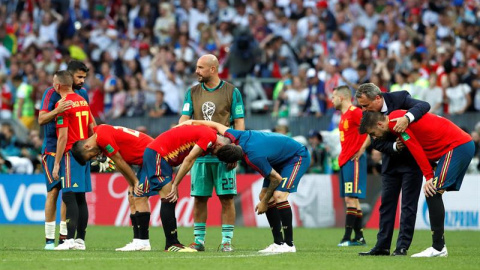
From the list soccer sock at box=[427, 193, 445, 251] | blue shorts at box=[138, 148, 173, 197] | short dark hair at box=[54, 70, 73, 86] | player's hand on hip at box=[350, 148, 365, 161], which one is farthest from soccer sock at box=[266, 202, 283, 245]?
player's hand on hip at box=[350, 148, 365, 161]

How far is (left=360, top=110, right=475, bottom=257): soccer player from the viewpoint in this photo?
444 inches

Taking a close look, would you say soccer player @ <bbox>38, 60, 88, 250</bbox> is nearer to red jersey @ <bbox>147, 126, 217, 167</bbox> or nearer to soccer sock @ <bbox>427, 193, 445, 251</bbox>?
red jersey @ <bbox>147, 126, 217, 167</bbox>

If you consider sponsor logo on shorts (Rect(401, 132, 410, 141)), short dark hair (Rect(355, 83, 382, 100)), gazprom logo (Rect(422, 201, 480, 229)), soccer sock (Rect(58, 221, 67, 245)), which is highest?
short dark hair (Rect(355, 83, 382, 100))

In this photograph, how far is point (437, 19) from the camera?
84.9ft

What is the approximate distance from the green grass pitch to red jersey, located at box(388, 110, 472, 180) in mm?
1185

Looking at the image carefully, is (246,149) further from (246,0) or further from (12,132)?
(246,0)

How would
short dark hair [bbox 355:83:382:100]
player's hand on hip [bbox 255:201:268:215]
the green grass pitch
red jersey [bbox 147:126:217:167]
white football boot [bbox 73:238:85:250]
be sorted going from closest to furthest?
the green grass pitch
short dark hair [bbox 355:83:382:100]
red jersey [bbox 147:126:217:167]
player's hand on hip [bbox 255:201:268:215]
white football boot [bbox 73:238:85:250]

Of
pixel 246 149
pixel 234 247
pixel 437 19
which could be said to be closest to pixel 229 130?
pixel 246 149

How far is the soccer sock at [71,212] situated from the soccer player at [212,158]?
5.21 ft

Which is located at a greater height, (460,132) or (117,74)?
(117,74)

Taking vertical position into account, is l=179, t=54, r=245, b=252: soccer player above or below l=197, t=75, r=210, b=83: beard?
below

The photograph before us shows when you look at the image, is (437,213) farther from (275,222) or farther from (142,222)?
(142,222)

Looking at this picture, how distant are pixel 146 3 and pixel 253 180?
10803mm

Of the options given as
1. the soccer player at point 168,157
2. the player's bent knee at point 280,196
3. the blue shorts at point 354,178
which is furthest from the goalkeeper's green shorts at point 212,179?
the blue shorts at point 354,178
